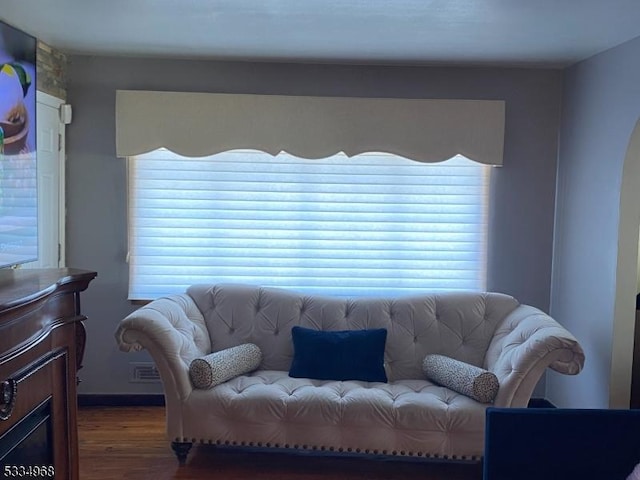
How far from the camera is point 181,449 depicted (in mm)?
3100

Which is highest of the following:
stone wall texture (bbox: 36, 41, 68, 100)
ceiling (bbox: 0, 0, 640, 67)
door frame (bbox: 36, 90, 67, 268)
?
ceiling (bbox: 0, 0, 640, 67)

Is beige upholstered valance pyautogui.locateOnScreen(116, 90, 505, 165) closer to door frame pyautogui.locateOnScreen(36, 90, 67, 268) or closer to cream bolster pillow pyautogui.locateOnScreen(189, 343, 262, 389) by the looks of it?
door frame pyautogui.locateOnScreen(36, 90, 67, 268)

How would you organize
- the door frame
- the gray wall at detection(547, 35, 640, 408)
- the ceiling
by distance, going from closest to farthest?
1. the ceiling
2. the gray wall at detection(547, 35, 640, 408)
3. the door frame

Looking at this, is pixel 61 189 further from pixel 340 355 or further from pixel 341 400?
pixel 341 400

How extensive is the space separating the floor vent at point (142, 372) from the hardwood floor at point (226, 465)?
1.77 ft

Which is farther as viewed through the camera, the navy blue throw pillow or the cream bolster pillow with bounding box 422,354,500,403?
the navy blue throw pillow

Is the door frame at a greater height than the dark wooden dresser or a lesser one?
greater

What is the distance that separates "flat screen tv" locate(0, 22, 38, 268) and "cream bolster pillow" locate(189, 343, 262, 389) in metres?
1.00

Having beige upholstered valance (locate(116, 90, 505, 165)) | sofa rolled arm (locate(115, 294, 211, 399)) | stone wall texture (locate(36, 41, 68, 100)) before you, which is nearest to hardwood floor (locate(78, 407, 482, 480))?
sofa rolled arm (locate(115, 294, 211, 399))

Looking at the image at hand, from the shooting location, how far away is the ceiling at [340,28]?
268cm

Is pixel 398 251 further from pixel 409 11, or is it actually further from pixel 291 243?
pixel 409 11

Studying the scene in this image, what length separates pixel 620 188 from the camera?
128 inches

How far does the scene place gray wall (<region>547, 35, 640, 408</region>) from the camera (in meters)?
3.26

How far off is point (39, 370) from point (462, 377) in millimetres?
1996
